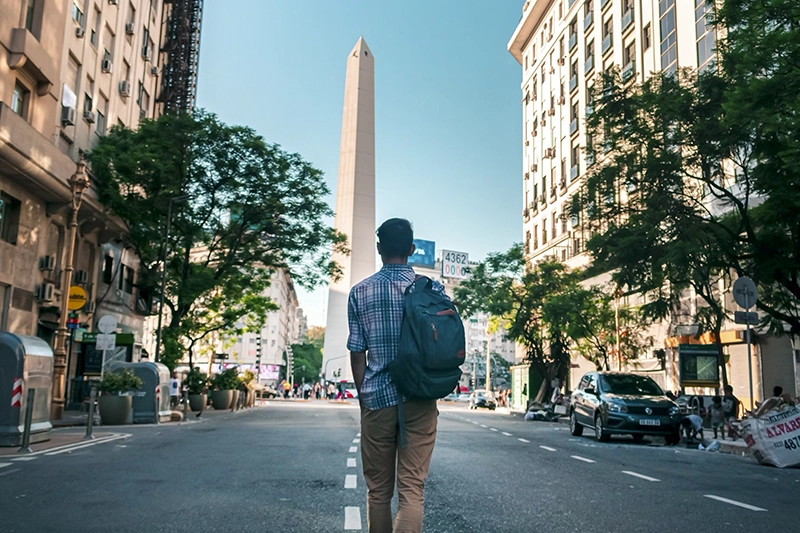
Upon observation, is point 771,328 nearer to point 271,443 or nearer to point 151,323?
point 271,443

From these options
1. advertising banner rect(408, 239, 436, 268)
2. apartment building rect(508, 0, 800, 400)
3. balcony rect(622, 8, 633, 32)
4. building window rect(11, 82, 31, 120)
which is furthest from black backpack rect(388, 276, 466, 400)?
advertising banner rect(408, 239, 436, 268)

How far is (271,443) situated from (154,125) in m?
20.7

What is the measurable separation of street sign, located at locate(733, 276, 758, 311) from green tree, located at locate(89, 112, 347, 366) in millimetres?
19369

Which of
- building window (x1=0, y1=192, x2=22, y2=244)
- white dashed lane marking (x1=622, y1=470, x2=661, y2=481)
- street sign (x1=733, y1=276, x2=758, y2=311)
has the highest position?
building window (x1=0, y1=192, x2=22, y2=244)

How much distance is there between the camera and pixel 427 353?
3.92m

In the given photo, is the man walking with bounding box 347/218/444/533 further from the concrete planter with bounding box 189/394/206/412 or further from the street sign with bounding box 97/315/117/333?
the concrete planter with bounding box 189/394/206/412

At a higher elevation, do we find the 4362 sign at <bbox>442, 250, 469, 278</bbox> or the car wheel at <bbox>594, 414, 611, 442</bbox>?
the 4362 sign at <bbox>442, 250, 469, 278</bbox>

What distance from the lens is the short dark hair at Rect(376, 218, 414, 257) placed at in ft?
14.5

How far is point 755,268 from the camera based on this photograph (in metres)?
19.2

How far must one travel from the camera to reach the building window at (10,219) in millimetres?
24625

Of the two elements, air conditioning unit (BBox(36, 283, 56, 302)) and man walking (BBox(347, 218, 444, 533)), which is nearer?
man walking (BBox(347, 218, 444, 533))

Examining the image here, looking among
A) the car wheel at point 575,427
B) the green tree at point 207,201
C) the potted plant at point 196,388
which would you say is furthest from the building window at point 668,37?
the potted plant at point 196,388

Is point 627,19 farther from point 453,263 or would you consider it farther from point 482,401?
point 453,263

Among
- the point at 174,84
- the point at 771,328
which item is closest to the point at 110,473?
the point at 771,328
